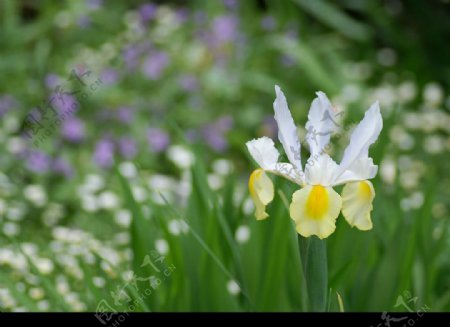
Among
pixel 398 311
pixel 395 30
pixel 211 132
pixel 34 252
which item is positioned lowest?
pixel 395 30

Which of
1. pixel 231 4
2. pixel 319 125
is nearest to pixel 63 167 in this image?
pixel 231 4

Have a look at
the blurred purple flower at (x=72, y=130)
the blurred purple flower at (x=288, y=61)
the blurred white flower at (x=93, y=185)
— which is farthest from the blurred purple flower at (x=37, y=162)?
the blurred purple flower at (x=288, y=61)

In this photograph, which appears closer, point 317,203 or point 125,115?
point 317,203

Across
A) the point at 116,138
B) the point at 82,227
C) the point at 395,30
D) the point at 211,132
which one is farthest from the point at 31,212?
the point at 395,30

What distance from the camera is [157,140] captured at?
3453 mm

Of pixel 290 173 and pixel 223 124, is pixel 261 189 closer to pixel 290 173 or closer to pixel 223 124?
pixel 290 173

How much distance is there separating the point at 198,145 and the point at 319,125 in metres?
1.03

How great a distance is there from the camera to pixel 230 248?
178 centimetres

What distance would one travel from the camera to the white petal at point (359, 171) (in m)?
1.22

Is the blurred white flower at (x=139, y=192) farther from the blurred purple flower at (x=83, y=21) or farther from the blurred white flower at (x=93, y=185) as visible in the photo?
the blurred purple flower at (x=83, y=21)

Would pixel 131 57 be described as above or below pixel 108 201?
below
